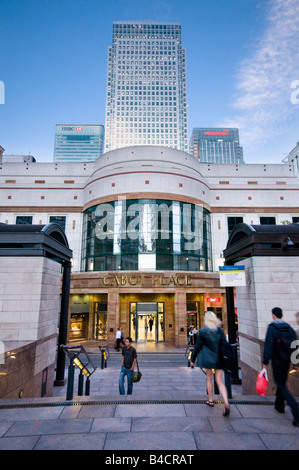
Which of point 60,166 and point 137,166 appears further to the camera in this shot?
point 60,166

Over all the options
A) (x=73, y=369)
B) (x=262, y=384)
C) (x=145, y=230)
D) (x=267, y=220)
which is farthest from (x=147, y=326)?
(x=262, y=384)

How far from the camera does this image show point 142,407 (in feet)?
16.2

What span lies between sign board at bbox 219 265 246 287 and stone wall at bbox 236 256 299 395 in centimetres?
29

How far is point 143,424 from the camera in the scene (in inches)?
166

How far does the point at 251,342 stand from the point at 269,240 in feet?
11.6

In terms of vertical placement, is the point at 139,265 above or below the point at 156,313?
above

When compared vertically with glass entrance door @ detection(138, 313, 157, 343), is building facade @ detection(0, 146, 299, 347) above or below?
above

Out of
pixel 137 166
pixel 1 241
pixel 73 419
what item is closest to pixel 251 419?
pixel 73 419

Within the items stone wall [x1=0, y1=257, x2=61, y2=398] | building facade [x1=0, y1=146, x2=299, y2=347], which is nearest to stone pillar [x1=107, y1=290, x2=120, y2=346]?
building facade [x1=0, y1=146, x2=299, y2=347]

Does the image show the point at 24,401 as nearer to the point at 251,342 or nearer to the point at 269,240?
the point at 251,342

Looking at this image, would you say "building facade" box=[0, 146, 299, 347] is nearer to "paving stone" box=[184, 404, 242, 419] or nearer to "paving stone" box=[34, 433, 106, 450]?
"paving stone" box=[184, 404, 242, 419]

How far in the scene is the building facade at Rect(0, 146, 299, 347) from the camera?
81.8 feet
